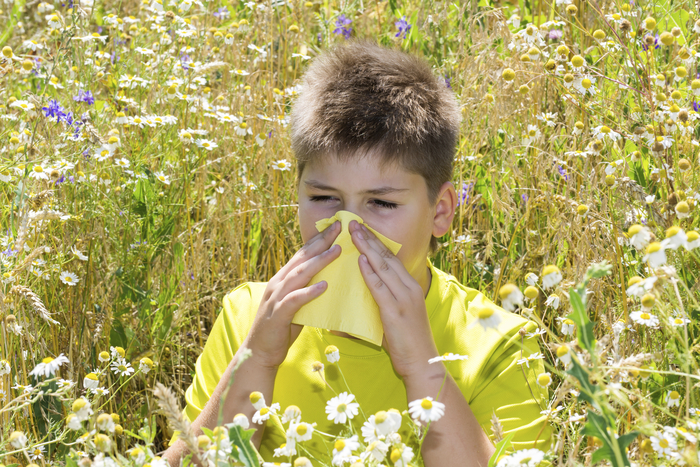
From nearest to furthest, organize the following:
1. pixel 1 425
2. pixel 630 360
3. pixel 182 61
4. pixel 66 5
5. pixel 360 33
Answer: pixel 630 360, pixel 1 425, pixel 182 61, pixel 66 5, pixel 360 33

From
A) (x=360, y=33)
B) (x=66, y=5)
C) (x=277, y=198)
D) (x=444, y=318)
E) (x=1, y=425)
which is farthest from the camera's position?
(x=360, y=33)

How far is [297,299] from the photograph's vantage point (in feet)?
5.32

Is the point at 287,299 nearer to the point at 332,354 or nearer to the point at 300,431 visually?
Result: the point at 332,354

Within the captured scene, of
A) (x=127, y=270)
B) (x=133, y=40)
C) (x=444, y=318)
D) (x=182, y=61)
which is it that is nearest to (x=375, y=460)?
(x=444, y=318)

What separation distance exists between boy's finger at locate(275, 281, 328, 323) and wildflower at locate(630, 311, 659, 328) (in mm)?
667

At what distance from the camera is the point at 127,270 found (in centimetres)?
234

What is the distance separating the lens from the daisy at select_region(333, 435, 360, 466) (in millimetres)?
1016

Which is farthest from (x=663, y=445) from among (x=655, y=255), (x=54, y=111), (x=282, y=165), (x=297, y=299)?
(x=54, y=111)

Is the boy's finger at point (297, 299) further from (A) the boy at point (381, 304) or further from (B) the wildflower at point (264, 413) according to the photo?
(B) the wildflower at point (264, 413)

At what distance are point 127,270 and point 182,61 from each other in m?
1.03

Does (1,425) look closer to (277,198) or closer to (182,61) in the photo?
(277,198)

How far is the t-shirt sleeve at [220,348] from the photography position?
1860 mm

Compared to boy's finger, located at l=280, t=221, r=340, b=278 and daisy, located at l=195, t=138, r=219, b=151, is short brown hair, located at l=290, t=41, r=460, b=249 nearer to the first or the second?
boy's finger, located at l=280, t=221, r=340, b=278

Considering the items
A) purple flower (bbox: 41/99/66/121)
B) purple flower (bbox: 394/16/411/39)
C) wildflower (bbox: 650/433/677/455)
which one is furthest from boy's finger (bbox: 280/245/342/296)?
purple flower (bbox: 394/16/411/39)
